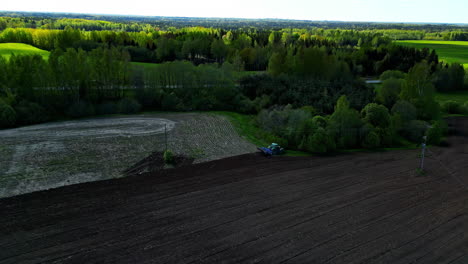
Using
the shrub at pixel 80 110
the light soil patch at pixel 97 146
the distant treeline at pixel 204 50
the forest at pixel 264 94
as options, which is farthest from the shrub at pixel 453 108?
the shrub at pixel 80 110

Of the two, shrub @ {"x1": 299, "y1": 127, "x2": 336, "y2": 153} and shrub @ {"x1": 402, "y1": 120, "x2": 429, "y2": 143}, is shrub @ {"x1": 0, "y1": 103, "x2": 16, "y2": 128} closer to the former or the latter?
shrub @ {"x1": 299, "y1": 127, "x2": 336, "y2": 153}

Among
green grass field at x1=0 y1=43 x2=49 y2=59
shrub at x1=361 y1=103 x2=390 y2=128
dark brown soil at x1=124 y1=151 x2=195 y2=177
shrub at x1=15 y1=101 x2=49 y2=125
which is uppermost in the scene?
green grass field at x1=0 y1=43 x2=49 y2=59

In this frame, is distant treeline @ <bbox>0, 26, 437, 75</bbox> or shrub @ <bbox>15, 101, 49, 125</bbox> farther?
distant treeline @ <bbox>0, 26, 437, 75</bbox>

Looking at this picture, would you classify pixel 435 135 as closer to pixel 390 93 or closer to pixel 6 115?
pixel 390 93

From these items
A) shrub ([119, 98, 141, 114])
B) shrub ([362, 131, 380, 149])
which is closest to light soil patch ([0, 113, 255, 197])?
shrub ([119, 98, 141, 114])

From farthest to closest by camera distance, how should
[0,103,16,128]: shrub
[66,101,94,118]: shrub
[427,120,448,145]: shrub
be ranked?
[66,101,94,118]: shrub, [0,103,16,128]: shrub, [427,120,448,145]: shrub

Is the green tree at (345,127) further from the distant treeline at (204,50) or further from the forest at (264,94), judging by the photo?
the distant treeline at (204,50)

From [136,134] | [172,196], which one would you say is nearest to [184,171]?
[172,196]

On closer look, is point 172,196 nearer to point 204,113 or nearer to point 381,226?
point 381,226
